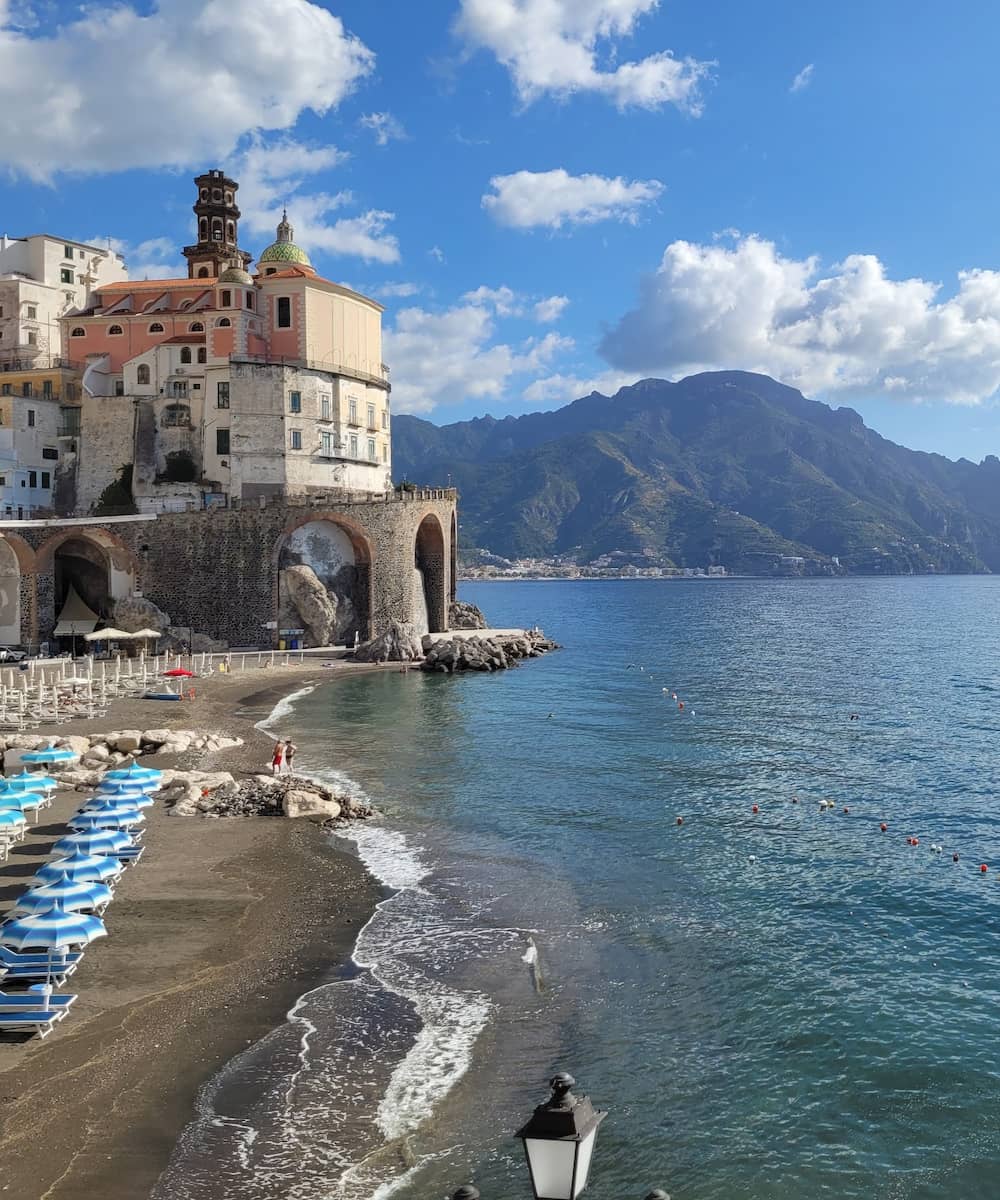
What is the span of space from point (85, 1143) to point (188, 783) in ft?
59.7

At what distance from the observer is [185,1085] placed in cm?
1377

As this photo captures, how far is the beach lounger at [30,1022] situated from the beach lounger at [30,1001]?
2.8 inches

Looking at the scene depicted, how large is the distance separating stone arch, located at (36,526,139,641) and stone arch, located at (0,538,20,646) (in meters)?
1.33

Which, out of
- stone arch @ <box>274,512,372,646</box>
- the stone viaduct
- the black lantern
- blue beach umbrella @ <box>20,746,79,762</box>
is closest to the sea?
the black lantern

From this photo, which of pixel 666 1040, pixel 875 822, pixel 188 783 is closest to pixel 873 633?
pixel 875 822

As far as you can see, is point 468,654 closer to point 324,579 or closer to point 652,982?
point 324,579

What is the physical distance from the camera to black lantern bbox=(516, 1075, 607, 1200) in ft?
17.7

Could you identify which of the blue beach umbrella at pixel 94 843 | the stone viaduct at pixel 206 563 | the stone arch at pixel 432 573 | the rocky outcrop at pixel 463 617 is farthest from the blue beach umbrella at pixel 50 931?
the rocky outcrop at pixel 463 617

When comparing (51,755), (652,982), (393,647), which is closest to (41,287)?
(393,647)

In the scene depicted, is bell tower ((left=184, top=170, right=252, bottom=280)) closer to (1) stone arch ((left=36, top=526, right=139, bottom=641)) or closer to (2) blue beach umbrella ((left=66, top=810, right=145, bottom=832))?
(1) stone arch ((left=36, top=526, right=139, bottom=641))

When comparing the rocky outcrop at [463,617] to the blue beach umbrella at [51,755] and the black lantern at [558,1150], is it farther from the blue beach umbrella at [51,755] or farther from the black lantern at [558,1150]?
the black lantern at [558,1150]

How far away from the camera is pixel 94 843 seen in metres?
21.9

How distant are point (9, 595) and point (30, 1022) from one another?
54.0m

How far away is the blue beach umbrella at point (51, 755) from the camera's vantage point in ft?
99.8
